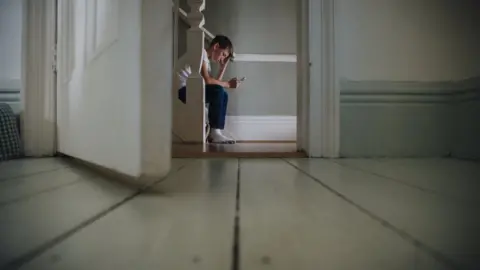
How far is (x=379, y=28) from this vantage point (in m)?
1.33

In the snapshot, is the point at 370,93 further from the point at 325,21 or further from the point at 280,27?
the point at 280,27

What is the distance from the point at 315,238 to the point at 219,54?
277 centimetres

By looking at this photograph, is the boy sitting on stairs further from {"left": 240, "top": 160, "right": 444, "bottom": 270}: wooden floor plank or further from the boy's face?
{"left": 240, "top": 160, "right": 444, "bottom": 270}: wooden floor plank

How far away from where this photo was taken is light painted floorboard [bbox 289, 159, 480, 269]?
313 millimetres

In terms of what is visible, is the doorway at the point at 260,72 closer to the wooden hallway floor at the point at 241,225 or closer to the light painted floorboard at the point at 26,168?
the light painted floorboard at the point at 26,168

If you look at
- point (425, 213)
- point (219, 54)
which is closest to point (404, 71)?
point (425, 213)

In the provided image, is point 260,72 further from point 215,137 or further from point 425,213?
point 425,213

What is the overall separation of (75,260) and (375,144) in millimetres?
1190

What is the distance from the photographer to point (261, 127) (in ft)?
11.3

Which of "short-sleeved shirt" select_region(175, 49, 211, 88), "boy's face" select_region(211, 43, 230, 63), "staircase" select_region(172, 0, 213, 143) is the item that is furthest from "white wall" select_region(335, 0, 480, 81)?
"boy's face" select_region(211, 43, 230, 63)

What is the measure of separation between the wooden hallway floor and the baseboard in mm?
2674

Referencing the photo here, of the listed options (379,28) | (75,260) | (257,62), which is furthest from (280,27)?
(75,260)

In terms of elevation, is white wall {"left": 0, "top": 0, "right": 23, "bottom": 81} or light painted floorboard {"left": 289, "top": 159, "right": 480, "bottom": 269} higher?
white wall {"left": 0, "top": 0, "right": 23, "bottom": 81}

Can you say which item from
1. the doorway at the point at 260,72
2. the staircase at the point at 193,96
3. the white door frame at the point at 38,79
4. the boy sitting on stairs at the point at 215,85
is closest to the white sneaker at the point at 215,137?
the boy sitting on stairs at the point at 215,85
